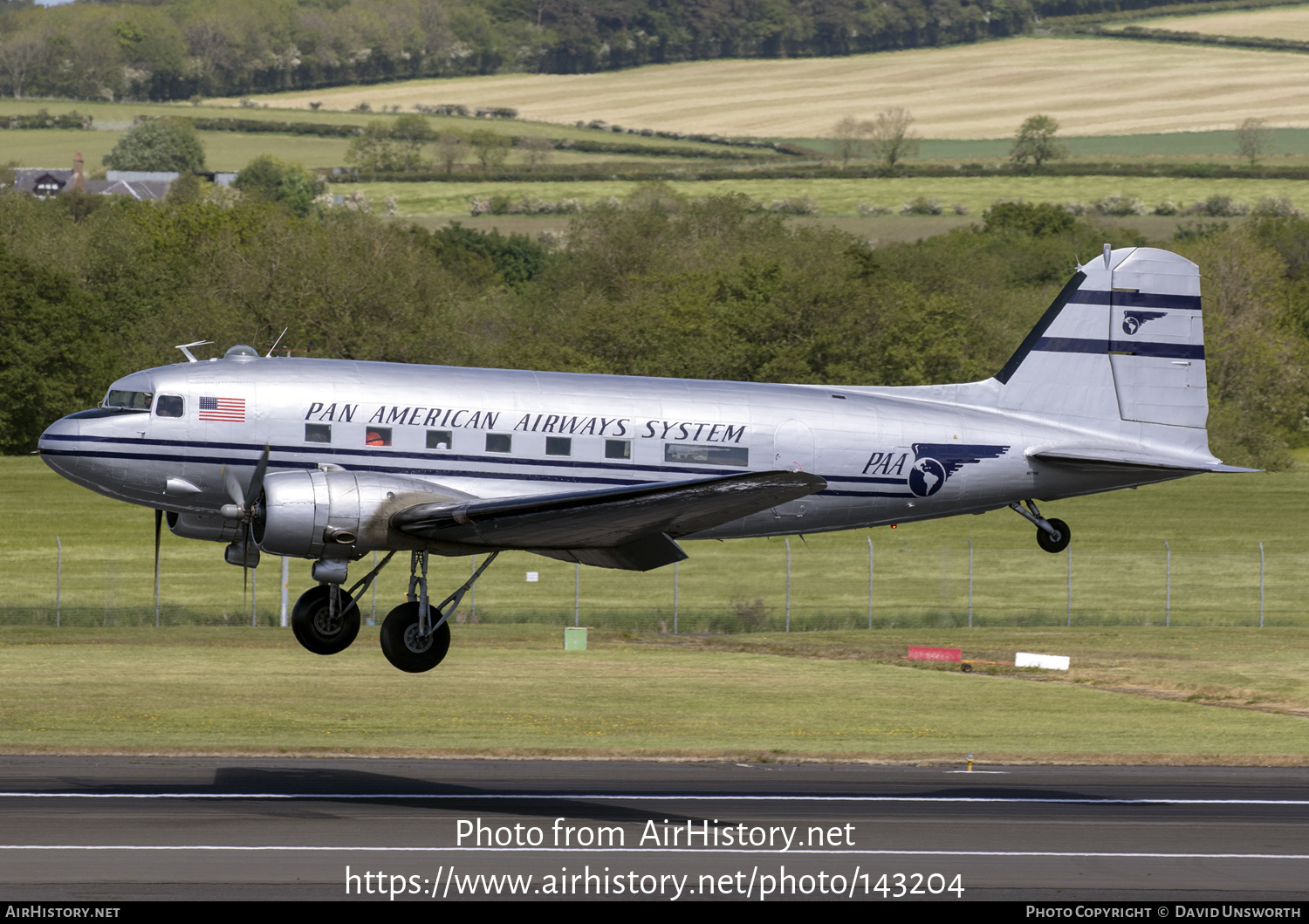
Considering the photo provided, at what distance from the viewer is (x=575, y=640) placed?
64.6 meters

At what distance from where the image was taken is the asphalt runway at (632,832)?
92.1 ft

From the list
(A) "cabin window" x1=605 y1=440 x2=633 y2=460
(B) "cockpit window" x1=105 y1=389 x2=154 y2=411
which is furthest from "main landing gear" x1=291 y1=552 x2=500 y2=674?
(B) "cockpit window" x1=105 y1=389 x2=154 y2=411

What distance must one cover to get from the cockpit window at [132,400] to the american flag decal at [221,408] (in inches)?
38.6

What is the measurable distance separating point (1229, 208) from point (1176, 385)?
155 metres

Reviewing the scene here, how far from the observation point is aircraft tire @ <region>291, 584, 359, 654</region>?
31.0 m

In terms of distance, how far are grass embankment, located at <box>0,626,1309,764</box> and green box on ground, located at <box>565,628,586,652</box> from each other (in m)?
0.88

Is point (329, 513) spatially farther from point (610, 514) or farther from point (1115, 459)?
point (1115, 459)

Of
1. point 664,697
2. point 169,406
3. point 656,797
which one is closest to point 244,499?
point 169,406

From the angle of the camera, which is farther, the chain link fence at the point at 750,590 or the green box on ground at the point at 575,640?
the chain link fence at the point at 750,590

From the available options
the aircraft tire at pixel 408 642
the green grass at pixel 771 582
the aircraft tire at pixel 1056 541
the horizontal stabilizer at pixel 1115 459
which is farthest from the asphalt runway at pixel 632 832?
the green grass at pixel 771 582

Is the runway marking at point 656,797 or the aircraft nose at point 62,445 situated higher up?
the aircraft nose at point 62,445

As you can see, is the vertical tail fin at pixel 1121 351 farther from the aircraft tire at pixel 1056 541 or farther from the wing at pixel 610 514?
the wing at pixel 610 514

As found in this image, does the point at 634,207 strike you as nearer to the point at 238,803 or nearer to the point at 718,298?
the point at 718,298
